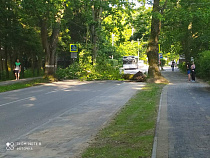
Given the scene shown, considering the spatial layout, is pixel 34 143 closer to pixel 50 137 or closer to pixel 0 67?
pixel 50 137

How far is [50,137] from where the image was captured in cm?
818

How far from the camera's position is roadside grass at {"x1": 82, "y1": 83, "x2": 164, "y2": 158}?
640 centimetres

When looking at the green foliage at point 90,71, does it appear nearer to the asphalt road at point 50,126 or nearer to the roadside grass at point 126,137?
the asphalt road at point 50,126

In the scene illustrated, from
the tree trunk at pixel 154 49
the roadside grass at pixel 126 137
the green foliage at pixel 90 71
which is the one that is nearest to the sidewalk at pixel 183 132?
the roadside grass at pixel 126 137

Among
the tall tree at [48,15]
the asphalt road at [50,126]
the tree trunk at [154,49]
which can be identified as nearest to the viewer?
the asphalt road at [50,126]

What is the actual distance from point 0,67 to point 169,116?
36.3 m

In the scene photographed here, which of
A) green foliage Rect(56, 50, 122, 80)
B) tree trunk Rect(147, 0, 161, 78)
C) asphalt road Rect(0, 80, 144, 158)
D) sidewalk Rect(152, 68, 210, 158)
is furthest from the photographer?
green foliage Rect(56, 50, 122, 80)

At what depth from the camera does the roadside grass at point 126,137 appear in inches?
252

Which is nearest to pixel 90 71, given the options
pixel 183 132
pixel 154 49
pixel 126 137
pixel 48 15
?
pixel 48 15

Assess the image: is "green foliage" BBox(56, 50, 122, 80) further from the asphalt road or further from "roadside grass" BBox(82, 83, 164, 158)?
"roadside grass" BBox(82, 83, 164, 158)

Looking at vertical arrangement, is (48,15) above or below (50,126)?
above

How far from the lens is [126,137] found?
7.80 metres

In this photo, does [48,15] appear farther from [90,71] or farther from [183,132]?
[183,132]

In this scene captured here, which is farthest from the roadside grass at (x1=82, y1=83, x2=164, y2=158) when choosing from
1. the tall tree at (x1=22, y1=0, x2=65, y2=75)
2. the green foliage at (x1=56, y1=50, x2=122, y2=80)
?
the green foliage at (x1=56, y1=50, x2=122, y2=80)
